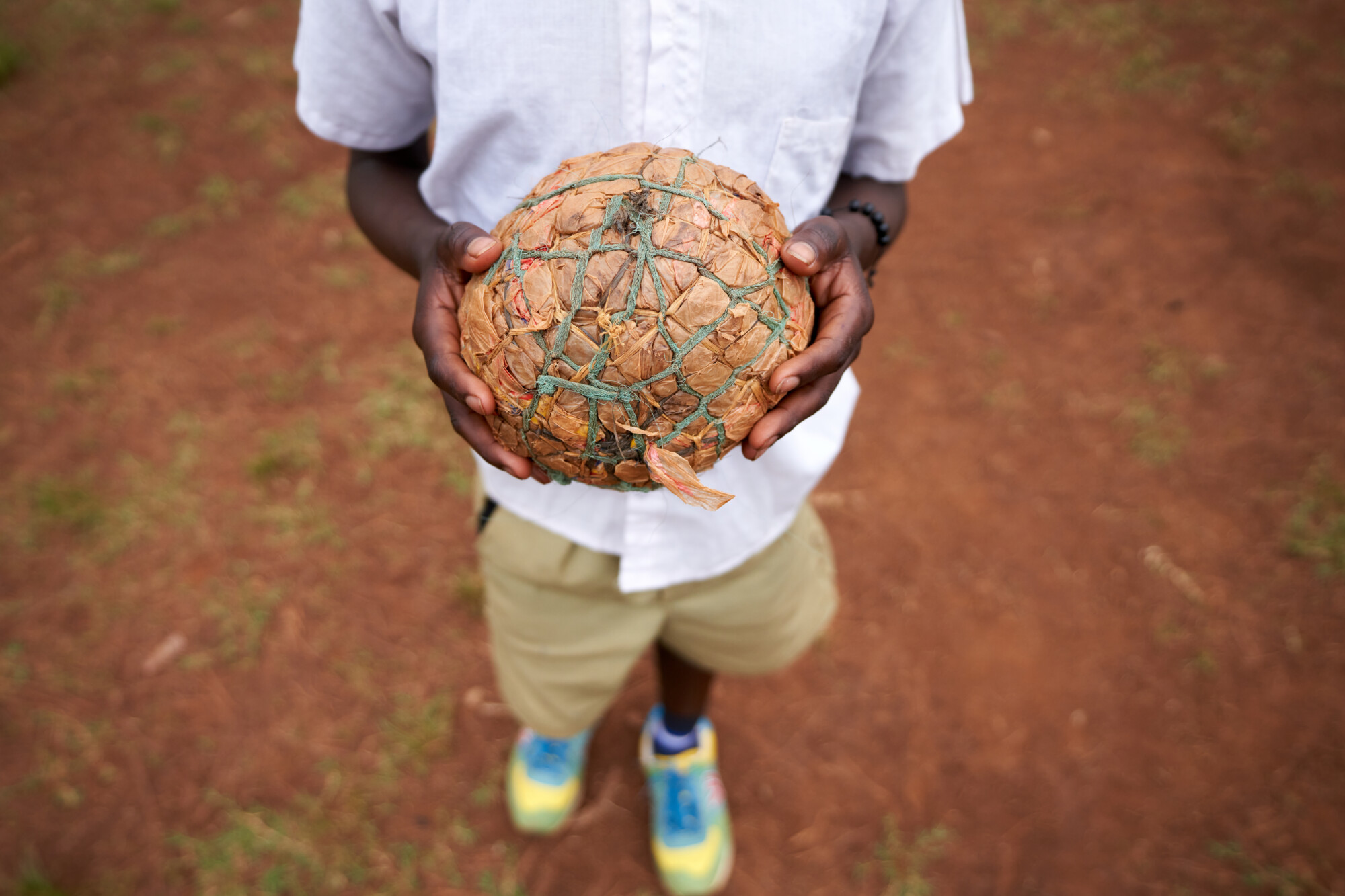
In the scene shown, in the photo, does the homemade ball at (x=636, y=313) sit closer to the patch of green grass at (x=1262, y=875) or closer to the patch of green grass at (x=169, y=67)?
the patch of green grass at (x=1262, y=875)

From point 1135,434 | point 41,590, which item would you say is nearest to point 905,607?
point 1135,434

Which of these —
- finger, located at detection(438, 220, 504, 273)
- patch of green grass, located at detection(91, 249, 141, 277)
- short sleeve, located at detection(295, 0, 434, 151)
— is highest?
short sleeve, located at detection(295, 0, 434, 151)

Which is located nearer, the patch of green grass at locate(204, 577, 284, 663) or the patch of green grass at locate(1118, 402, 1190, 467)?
the patch of green grass at locate(204, 577, 284, 663)

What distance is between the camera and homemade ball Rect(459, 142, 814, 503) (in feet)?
3.94

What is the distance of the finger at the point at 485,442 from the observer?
134cm

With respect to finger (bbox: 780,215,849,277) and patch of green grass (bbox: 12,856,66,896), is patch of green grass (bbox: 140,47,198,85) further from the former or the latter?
finger (bbox: 780,215,849,277)

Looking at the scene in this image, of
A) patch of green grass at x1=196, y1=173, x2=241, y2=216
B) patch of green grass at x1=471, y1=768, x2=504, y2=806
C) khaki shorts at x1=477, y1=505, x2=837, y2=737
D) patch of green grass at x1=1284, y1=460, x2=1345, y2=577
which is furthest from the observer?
patch of green grass at x1=196, y1=173, x2=241, y2=216

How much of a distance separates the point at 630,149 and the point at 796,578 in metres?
1.22

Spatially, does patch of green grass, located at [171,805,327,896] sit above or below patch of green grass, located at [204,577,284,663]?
below

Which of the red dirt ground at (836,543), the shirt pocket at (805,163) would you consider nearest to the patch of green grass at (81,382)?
the red dirt ground at (836,543)

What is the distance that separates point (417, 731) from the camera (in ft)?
9.72

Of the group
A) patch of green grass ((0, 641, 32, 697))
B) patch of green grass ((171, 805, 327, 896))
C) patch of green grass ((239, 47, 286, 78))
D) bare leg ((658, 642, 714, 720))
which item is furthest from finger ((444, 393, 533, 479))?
patch of green grass ((239, 47, 286, 78))

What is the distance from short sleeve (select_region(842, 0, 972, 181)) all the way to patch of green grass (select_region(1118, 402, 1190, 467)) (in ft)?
8.13

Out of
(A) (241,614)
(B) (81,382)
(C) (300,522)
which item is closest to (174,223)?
(B) (81,382)
